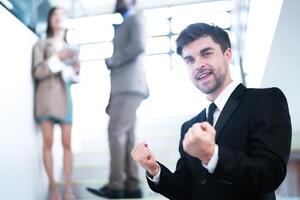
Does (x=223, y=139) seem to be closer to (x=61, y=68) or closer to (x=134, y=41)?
(x=134, y=41)

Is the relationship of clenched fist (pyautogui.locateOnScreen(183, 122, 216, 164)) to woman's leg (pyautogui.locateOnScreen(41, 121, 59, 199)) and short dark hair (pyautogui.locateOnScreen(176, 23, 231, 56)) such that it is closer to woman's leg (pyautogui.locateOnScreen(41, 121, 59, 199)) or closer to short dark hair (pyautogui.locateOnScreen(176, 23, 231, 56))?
short dark hair (pyautogui.locateOnScreen(176, 23, 231, 56))

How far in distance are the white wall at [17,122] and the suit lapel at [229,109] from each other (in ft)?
5.05

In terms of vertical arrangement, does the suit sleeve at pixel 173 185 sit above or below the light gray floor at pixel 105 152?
above

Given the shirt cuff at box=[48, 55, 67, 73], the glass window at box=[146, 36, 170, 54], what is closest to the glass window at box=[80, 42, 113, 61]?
the glass window at box=[146, 36, 170, 54]

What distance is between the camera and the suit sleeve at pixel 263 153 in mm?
695

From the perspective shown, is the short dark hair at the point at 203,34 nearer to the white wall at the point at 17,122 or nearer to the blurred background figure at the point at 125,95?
the blurred background figure at the point at 125,95

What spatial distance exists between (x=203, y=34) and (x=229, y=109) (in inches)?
9.5

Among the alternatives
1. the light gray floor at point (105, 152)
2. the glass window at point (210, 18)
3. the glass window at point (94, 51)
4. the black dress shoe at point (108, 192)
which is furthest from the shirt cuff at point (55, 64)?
the glass window at point (94, 51)

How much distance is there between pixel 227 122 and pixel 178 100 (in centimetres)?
237

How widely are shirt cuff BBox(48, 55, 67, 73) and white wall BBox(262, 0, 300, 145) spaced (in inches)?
57.1

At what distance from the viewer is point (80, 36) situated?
378 centimetres

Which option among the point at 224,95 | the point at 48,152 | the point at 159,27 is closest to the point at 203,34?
the point at 224,95

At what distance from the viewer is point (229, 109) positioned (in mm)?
890

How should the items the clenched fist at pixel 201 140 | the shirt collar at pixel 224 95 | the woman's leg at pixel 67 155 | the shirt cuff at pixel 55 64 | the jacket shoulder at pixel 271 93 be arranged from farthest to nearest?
1. the shirt cuff at pixel 55 64
2. the woman's leg at pixel 67 155
3. the shirt collar at pixel 224 95
4. the jacket shoulder at pixel 271 93
5. the clenched fist at pixel 201 140
